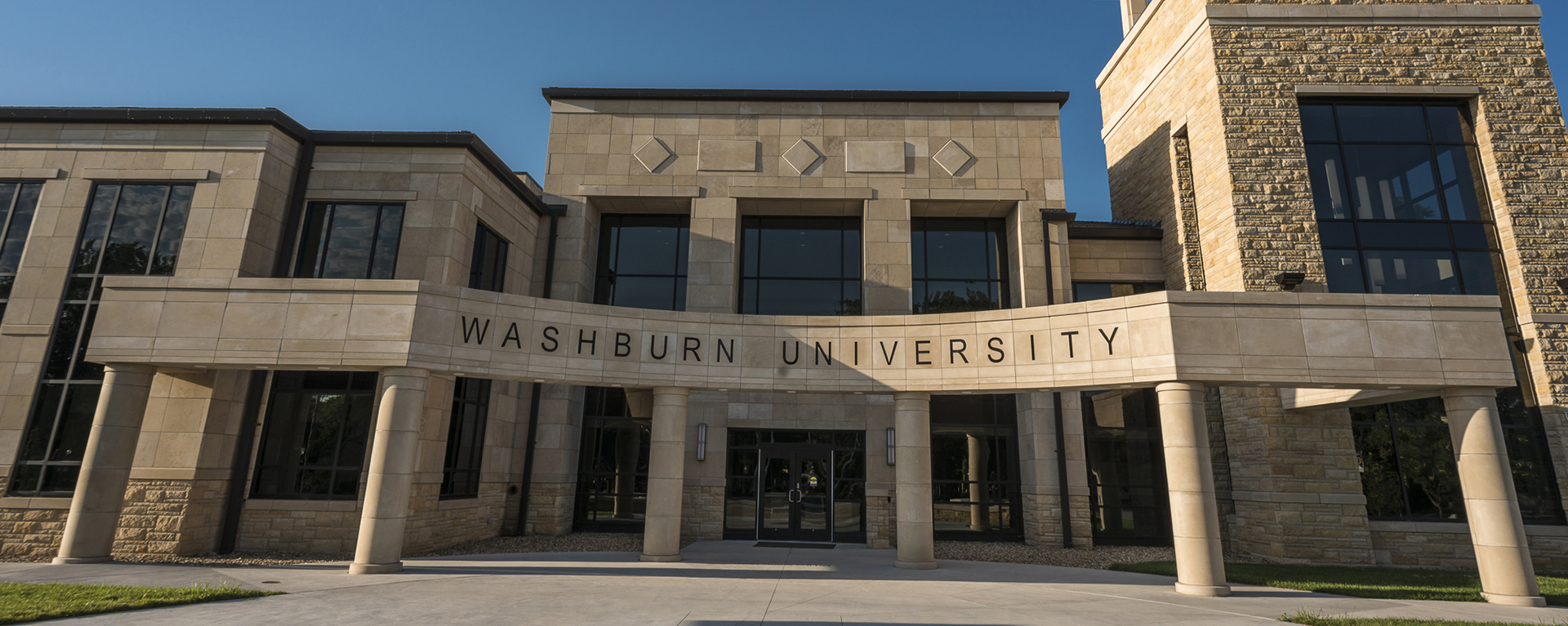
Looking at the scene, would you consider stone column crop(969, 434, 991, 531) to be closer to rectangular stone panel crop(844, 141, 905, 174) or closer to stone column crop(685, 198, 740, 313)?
stone column crop(685, 198, 740, 313)

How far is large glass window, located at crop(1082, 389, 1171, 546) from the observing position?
763 inches

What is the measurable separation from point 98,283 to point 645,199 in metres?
12.1

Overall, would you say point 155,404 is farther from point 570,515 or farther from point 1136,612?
point 1136,612

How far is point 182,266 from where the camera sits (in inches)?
584

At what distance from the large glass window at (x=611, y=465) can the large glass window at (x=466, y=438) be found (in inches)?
114

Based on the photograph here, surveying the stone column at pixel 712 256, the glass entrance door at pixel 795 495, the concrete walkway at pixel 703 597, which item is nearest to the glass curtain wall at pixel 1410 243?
the concrete walkway at pixel 703 597

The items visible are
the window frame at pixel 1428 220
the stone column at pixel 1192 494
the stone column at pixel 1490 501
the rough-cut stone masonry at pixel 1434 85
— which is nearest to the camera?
the stone column at pixel 1490 501

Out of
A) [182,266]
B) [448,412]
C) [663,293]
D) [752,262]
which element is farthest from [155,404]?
[752,262]

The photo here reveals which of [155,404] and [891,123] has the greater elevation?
[891,123]

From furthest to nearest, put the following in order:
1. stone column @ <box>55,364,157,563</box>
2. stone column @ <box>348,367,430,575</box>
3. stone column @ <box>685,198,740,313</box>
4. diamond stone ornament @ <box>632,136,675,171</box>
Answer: diamond stone ornament @ <box>632,136,675,171</box>
stone column @ <box>685,198,740,313</box>
stone column @ <box>55,364,157,563</box>
stone column @ <box>348,367,430,575</box>

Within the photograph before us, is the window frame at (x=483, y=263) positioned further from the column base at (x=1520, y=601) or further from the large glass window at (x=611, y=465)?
the column base at (x=1520, y=601)

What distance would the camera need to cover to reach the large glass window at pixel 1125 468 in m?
19.4

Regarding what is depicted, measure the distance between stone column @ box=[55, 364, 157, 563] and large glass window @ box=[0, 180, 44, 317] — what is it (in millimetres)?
4768

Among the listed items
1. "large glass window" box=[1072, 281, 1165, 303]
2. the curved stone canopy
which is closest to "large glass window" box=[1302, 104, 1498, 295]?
"large glass window" box=[1072, 281, 1165, 303]
